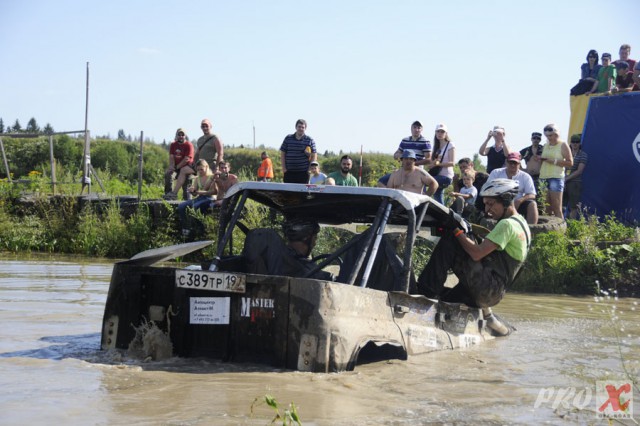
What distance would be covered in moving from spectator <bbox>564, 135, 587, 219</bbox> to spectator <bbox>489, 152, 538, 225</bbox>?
103 inches

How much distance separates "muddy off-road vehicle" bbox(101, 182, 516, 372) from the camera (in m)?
6.77

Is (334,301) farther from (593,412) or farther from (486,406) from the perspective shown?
(593,412)

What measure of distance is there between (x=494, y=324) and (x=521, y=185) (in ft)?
16.4

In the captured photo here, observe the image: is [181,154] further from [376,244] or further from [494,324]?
[376,244]

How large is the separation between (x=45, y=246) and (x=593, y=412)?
14.6m

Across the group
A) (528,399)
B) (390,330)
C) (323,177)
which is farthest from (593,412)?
(323,177)

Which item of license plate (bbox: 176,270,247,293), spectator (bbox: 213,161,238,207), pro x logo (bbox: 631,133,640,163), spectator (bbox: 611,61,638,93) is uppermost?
spectator (bbox: 611,61,638,93)

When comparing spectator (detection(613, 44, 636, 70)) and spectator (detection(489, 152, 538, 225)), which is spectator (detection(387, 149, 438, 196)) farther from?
spectator (detection(613, 44, 636, 70))

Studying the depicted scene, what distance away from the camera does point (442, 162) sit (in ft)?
48.9

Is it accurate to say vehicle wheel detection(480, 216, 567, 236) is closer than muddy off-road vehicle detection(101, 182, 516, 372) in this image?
No

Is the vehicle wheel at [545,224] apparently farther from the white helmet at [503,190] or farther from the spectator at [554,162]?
the white helmet at [503,190]

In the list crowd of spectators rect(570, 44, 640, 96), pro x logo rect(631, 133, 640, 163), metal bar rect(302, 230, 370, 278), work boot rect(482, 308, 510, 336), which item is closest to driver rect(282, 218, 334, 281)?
metal bar rect(302, 230, 370, 278)

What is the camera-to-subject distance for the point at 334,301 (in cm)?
672

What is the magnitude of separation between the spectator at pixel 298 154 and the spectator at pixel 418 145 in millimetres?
1524
